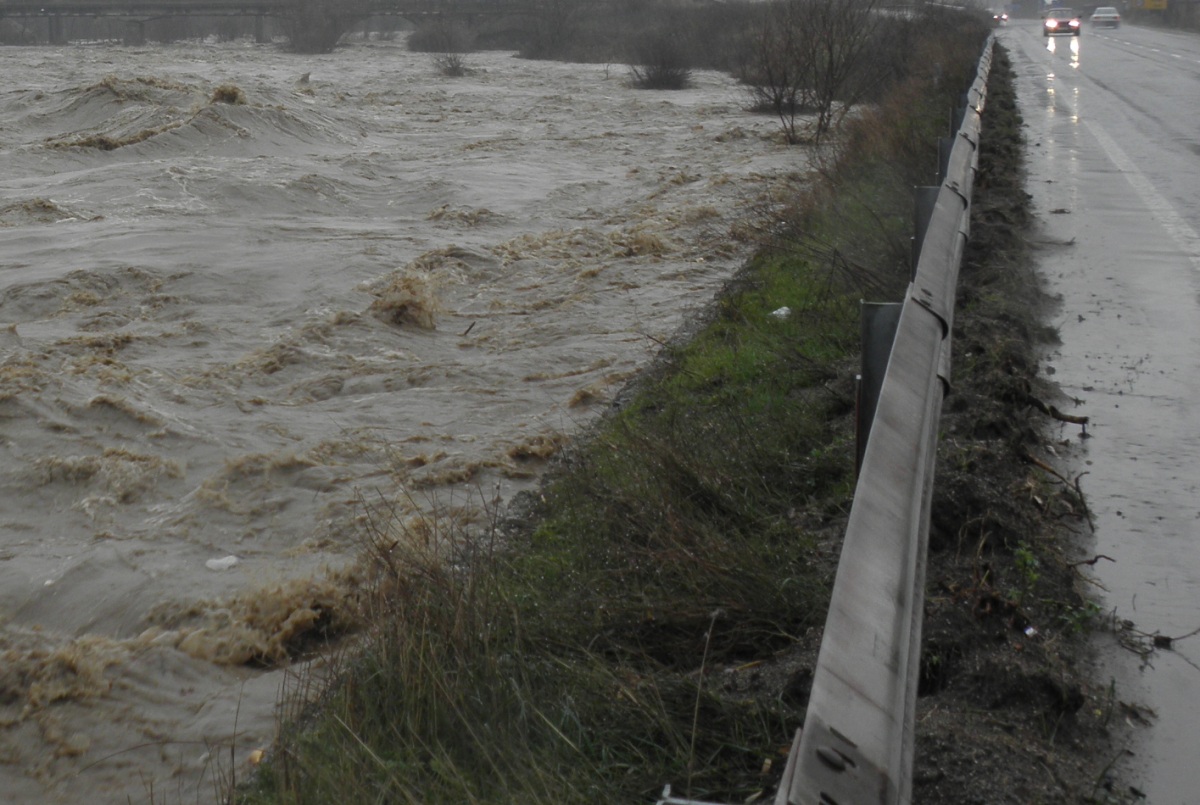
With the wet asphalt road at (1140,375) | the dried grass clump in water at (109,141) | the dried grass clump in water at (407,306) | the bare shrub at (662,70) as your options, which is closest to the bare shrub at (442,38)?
the bare shrub at (662,70)

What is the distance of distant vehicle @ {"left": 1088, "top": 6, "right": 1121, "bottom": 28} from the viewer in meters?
69.6

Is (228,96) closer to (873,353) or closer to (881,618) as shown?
(873,353)

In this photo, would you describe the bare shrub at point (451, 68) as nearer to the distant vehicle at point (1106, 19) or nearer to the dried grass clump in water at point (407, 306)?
the dried grass clump in water at point (407, 306)

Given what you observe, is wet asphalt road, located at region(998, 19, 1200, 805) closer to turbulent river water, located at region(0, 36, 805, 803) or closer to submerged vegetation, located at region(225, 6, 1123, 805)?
submerged vegetation, located at region(225, 6, 1123, 805)

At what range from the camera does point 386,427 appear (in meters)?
8.62

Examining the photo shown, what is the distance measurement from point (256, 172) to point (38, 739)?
1588cm

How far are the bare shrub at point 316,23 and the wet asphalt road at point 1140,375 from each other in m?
44.5

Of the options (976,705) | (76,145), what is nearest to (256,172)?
(76,145)

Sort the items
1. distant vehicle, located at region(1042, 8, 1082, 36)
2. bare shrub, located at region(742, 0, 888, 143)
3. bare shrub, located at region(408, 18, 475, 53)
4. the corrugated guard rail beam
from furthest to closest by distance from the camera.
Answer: distant vehicle, located at region(1042, 8, 1082, 36)
bare shrub, located at region(408, 18, 475, 53)
bare shrub, located at region(742, 0, 888, 143)
the corrugated guard rail beam

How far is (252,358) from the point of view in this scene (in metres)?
10.3

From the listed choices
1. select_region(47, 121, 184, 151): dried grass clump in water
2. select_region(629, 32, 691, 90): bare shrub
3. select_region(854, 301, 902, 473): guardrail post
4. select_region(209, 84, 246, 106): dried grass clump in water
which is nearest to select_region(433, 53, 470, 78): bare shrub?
select_region(629, 32, 691, 90): bare shrub

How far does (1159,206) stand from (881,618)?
429 inches

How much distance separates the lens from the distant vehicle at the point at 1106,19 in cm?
6956

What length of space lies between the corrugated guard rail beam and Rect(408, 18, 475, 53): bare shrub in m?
53.7
